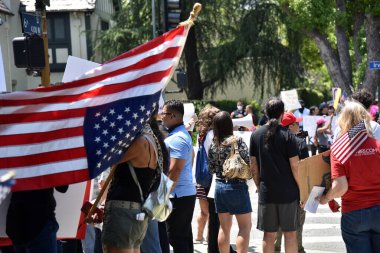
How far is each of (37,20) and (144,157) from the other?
7333mm

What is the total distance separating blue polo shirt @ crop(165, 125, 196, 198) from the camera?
6.81 m

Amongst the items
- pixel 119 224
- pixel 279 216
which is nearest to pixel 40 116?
pixel 119 224

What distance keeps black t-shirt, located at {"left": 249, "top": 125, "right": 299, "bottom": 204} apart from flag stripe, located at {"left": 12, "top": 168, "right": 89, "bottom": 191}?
2.72 metres

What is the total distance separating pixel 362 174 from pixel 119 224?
1.87 m

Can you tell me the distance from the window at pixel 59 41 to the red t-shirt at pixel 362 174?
3280cm

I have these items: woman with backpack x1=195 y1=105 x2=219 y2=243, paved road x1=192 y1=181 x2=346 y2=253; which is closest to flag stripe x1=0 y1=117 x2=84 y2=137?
woman with backpack x1=195 y1=105 x2=219 y2=243

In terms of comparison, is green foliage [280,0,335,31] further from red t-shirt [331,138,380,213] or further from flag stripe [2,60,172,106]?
flag stripe [2,60,172,106]

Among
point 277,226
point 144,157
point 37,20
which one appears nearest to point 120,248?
point 144,157

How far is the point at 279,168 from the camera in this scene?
6.99 metres

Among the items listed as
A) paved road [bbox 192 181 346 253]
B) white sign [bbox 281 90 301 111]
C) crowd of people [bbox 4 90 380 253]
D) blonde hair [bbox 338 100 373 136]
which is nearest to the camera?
crowd of people [bbox 4 90 380 253]

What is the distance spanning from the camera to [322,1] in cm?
2347

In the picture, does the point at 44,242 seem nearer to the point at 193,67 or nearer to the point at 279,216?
the point at 279,216

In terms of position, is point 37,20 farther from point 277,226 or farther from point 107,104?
point 107,104

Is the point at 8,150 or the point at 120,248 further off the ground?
the point at 8,150
